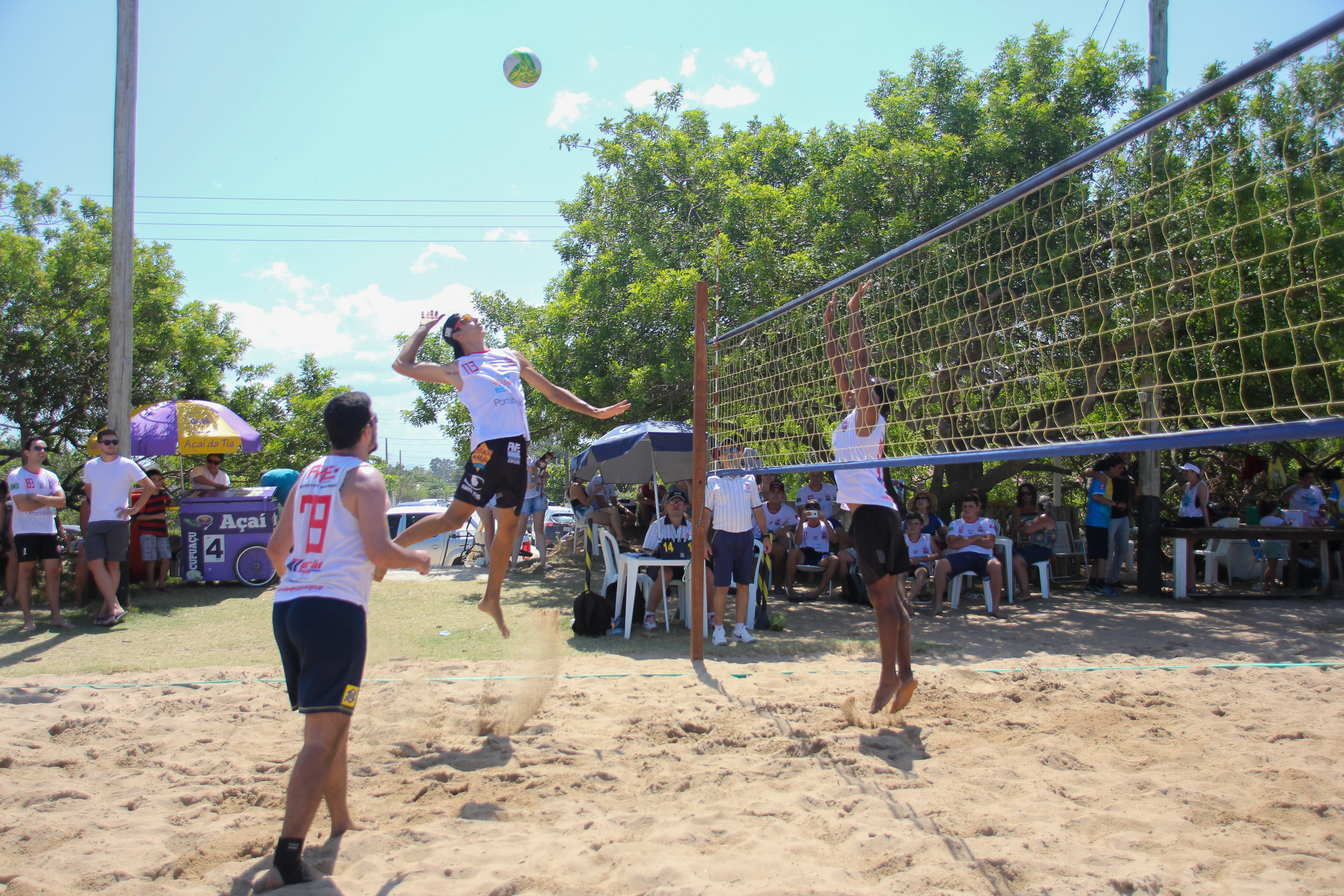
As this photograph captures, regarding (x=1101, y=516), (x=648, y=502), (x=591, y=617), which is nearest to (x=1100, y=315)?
(x=1101, y=516)

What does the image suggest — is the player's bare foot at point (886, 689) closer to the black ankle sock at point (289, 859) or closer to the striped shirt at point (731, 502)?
the striped shirt at point (731, 502)

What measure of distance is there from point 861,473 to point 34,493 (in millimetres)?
6343

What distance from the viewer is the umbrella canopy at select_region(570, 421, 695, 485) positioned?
803cm

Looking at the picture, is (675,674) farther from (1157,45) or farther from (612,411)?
(1157,45)

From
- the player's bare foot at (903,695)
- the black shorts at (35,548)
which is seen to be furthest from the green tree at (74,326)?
the player's bare foot at (903,695)

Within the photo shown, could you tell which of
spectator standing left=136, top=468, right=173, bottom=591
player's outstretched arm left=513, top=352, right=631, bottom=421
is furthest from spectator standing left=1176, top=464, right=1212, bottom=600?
spectator standing left=136, top=468, right=173, bottom=591

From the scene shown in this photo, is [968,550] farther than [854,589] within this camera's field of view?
No

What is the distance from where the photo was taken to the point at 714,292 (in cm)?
924

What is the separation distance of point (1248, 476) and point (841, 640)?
8.27m

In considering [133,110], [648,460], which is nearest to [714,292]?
[648,460]

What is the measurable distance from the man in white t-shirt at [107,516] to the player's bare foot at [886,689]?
632 centimetres

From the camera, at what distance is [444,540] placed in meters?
15.1

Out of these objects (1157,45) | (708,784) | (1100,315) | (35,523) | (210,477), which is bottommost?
(708,784)

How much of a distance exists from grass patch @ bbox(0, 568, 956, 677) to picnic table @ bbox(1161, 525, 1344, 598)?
3.37 meters
